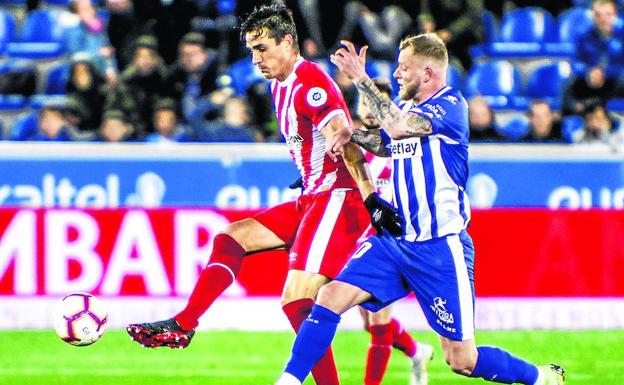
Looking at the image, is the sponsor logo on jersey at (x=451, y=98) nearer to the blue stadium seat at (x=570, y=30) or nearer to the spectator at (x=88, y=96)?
the spectator at (x=88, y=96)

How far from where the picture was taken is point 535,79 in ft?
49.2

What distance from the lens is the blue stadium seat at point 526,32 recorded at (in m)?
15.2

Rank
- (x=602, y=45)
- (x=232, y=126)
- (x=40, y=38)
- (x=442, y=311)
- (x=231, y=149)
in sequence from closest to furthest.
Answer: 1. (x=442, y=311)
2. (x=231, y=149)
3. (x=232, y=126)
4. (x=40, y=38)
5. (x=602, y=45)

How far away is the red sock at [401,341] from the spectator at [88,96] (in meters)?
5.81

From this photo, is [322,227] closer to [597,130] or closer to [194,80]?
[194,80]

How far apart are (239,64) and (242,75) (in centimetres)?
19

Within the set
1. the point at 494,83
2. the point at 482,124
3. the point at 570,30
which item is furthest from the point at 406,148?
A: the point at 570,30

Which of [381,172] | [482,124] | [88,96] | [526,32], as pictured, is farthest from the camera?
[526,32]

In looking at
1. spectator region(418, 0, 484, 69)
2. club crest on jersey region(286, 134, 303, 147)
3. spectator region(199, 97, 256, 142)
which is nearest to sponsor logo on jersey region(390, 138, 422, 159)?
club crest on jersey region(286, 134, 303, 147)

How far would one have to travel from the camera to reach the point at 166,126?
13086mm

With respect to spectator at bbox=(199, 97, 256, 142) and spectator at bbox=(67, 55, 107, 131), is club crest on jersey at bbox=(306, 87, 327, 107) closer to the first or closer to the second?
spectator at bbox=(199, 97, 256, 142)

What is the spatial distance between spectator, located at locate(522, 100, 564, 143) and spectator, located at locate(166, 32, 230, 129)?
10.5 feet

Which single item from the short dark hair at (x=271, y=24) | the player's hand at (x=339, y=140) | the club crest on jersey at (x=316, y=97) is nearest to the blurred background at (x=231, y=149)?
the short dark hair at (x=271, y=24)

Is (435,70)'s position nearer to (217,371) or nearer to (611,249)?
(217,371)
